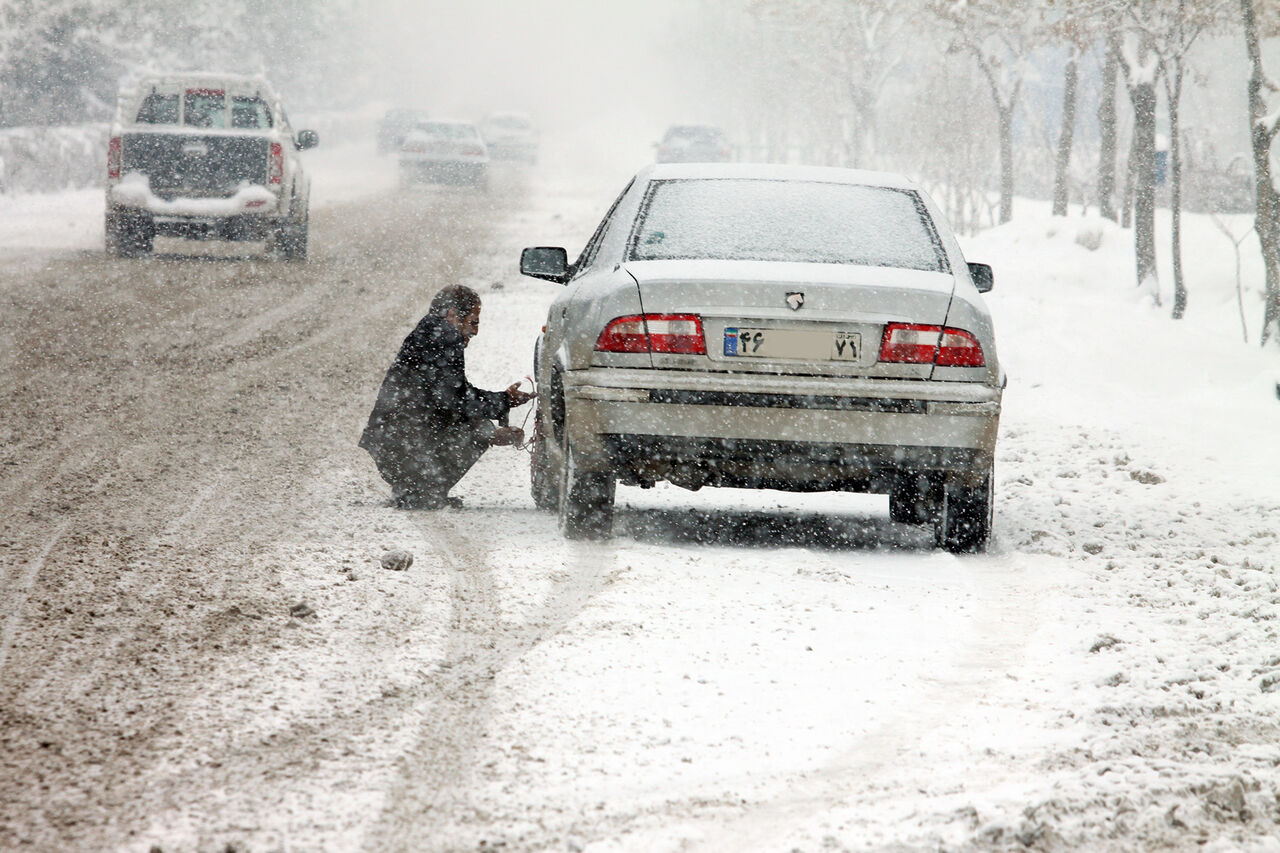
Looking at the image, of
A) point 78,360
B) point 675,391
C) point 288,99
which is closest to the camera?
point 675,391

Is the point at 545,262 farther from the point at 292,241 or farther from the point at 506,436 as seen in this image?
the point at 292,241

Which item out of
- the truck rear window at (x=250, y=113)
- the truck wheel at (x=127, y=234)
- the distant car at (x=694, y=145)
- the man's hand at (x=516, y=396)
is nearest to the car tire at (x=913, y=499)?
the man's hand at (x=516, y=396)

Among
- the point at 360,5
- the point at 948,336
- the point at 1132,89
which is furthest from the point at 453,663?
the point at 360,5

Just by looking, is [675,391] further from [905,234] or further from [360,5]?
[360,5]

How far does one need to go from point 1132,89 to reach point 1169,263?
223cm

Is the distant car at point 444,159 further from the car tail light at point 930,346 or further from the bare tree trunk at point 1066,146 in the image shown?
the car tail light at point 930,346

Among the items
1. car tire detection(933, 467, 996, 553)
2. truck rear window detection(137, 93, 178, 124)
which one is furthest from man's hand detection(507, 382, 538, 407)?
truck rear window detection(137, 93, 178, 124)

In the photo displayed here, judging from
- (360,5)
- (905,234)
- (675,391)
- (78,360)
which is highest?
(360,5)

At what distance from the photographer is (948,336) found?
5387 mm

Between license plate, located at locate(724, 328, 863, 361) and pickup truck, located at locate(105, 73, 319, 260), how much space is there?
1195cm

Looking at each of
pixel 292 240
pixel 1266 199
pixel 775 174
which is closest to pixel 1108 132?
pixel 1266 199

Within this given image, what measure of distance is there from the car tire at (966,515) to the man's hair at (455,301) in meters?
2.41

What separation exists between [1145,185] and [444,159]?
20.7 m

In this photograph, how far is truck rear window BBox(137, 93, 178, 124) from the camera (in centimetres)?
1658
